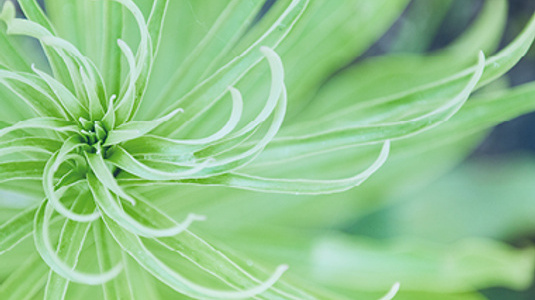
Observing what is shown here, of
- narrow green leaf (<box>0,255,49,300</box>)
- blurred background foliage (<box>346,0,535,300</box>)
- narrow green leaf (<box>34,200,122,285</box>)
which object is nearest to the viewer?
narrow green leaf (<box>34,200,122,285</box>)

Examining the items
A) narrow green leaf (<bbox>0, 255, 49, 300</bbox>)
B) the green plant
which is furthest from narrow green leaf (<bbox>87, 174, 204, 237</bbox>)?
narrow green leaf (<bbox>0, 255, 49, 300</bbox>)

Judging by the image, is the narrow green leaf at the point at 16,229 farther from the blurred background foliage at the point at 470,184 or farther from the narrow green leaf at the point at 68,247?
the blurred background foliage at the point at 470,184

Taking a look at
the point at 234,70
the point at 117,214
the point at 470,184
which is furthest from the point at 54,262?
the point at 470,184

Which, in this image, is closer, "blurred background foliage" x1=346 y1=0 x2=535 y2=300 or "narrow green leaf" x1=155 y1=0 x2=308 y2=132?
"narrow green leaf" x1=155 y1=0 x2=308 y2=132

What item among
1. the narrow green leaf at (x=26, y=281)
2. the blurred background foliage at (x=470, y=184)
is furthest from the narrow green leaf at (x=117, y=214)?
the blurred background foliage at (x=470, y=184)

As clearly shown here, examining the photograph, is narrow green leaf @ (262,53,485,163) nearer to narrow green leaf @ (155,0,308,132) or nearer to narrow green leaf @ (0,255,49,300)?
narrow green leaf @ (155,0,308,132)

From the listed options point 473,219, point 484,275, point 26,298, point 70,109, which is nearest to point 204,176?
point 70,109

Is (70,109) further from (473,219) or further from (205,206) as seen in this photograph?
(473,219)

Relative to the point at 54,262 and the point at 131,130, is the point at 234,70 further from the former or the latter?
the point at 54,262
